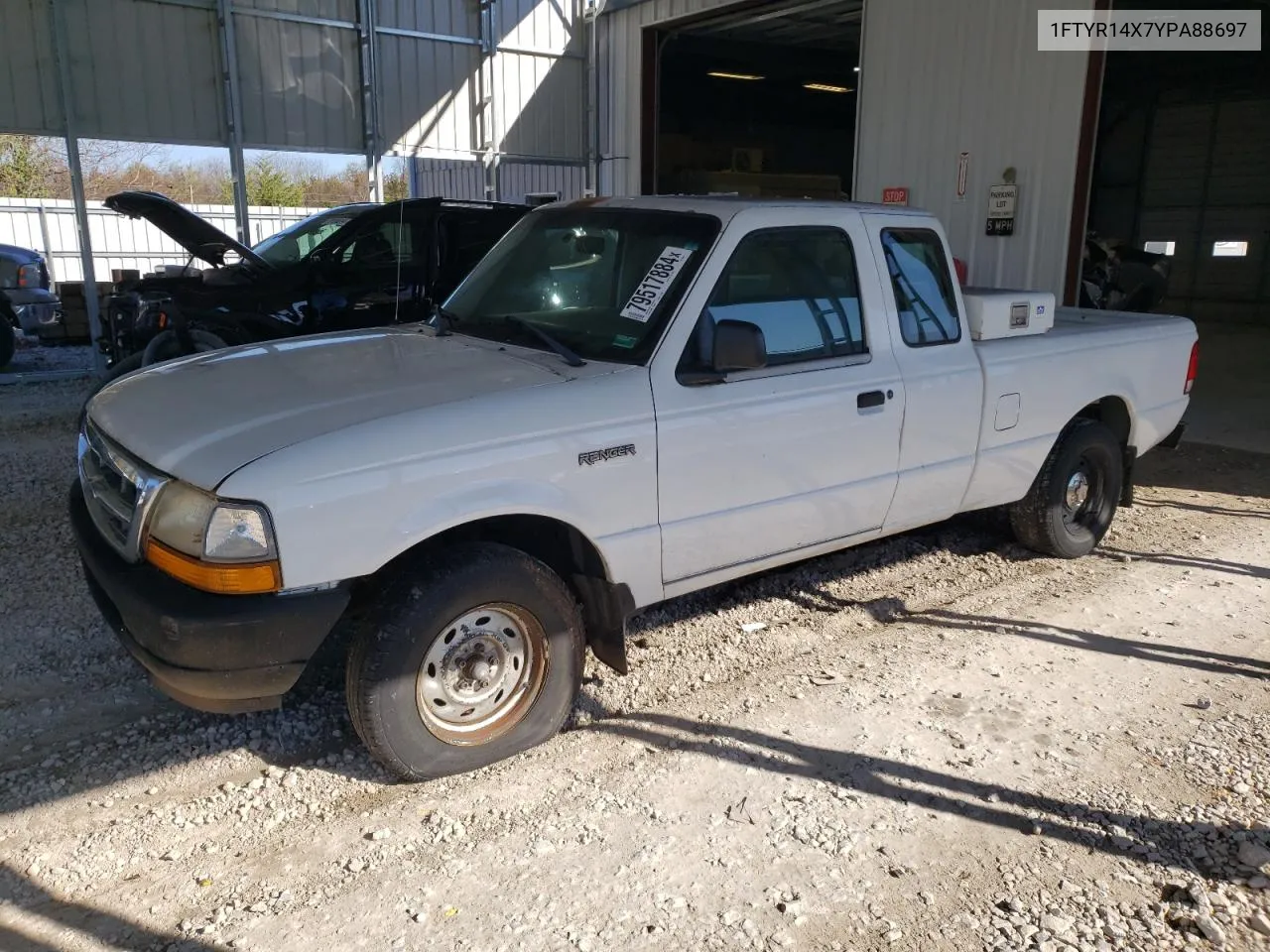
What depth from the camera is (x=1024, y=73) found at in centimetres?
912

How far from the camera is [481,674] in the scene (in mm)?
3455

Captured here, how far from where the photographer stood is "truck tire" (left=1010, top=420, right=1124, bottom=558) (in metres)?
5.57

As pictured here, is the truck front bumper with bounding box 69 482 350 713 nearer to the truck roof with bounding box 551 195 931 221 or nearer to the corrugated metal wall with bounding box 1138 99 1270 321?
the truck roof with bounding box 551 195 931 221

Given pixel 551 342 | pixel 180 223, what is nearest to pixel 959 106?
pixel 180 223

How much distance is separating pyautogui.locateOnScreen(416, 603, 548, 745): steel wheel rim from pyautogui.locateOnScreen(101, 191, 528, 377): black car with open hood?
217 inches

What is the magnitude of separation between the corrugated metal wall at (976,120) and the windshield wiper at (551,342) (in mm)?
6603

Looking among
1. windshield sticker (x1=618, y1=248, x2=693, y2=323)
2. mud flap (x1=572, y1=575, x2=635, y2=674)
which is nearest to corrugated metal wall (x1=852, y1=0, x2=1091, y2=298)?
windshield sticker (x1=618, y1=248, x2=693, y2=323)

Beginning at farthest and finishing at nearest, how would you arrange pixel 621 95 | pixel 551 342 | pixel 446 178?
pixel 446 178 < pixel 621 95 < pixel 551 342

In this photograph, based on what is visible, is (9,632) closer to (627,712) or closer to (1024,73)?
(627,712)

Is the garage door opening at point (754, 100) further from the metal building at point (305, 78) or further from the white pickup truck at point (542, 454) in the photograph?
the white pickup truck at point (542, 454)

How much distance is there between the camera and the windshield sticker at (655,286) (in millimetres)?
3857

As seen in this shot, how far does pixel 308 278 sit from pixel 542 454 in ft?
20.3

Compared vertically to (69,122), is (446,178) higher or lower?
lower

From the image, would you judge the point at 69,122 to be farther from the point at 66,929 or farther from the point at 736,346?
the point at 66,929
